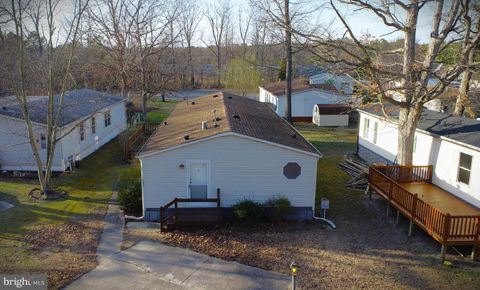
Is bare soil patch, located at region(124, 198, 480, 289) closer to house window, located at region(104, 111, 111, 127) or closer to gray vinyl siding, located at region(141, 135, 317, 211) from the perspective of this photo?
gray vinyl siding, located at region(141, 135, 317, 211)

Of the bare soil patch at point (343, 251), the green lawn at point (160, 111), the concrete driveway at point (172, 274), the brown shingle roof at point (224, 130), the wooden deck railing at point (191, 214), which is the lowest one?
the concrete driveway at point (172, 274)

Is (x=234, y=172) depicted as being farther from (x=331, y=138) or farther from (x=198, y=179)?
(x=331, y=138)

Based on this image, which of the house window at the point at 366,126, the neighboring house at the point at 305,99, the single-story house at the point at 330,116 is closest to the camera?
the house window at the point at 366,126

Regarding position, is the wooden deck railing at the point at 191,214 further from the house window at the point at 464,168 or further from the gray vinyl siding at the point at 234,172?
the house window at the point at 464,168

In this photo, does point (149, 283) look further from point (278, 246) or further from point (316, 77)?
point (316, 77)

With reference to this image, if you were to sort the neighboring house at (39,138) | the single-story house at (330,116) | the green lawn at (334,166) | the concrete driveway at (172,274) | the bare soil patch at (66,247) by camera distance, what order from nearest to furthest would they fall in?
1. the concrete driveway at (172,274)
2. the bare soil patch at (66,247)
3. the green lawn at (334,166)
4. the neighboring house at (39,138)
5. the single-story house at (330,116)

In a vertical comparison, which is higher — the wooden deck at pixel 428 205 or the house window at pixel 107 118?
the house window at pixel 107 118

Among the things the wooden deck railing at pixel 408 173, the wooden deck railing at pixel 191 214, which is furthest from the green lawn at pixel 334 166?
the wooden deck railing at pixel 191 214
